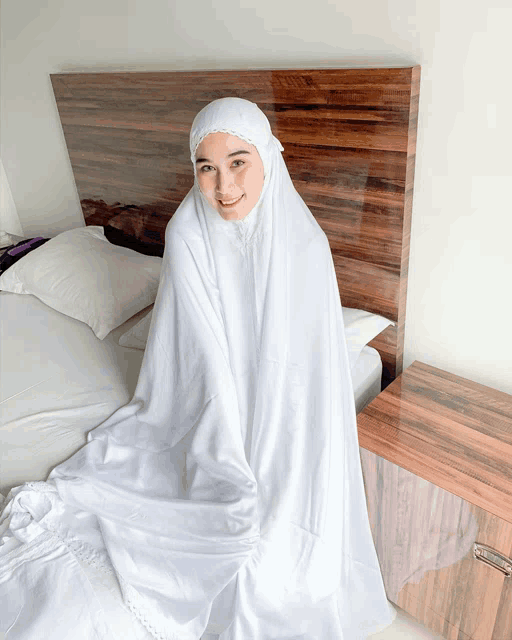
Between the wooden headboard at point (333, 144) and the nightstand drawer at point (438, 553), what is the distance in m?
0.45

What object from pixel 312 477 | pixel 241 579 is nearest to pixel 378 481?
pixel 312 477

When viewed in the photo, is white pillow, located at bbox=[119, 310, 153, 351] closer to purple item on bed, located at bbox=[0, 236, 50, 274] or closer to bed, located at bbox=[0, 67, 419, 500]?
bed, located at bbox=[0, 67, 419, 500]

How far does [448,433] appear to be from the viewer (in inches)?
51.7

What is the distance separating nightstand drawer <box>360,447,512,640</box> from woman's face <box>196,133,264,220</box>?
0.66 m

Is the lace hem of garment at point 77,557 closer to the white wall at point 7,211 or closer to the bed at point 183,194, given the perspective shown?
the bed at point 183,194

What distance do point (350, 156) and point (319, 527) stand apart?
941 millimetres

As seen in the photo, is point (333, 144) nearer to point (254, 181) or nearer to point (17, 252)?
point (254, 181)

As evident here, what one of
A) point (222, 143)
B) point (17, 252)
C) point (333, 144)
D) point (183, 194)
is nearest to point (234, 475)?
point (222, 143)

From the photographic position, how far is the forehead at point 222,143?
1.08 m

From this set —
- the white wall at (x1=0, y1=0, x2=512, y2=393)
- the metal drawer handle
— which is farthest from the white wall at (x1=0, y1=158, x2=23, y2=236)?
the metal drawer handle

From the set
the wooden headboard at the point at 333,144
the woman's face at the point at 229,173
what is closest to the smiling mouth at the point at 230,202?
the woman's face at the point at 229,173

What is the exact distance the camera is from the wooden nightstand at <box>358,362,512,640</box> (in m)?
1.16

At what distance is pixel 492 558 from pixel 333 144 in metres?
1.08

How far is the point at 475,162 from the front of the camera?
1.29 meters
